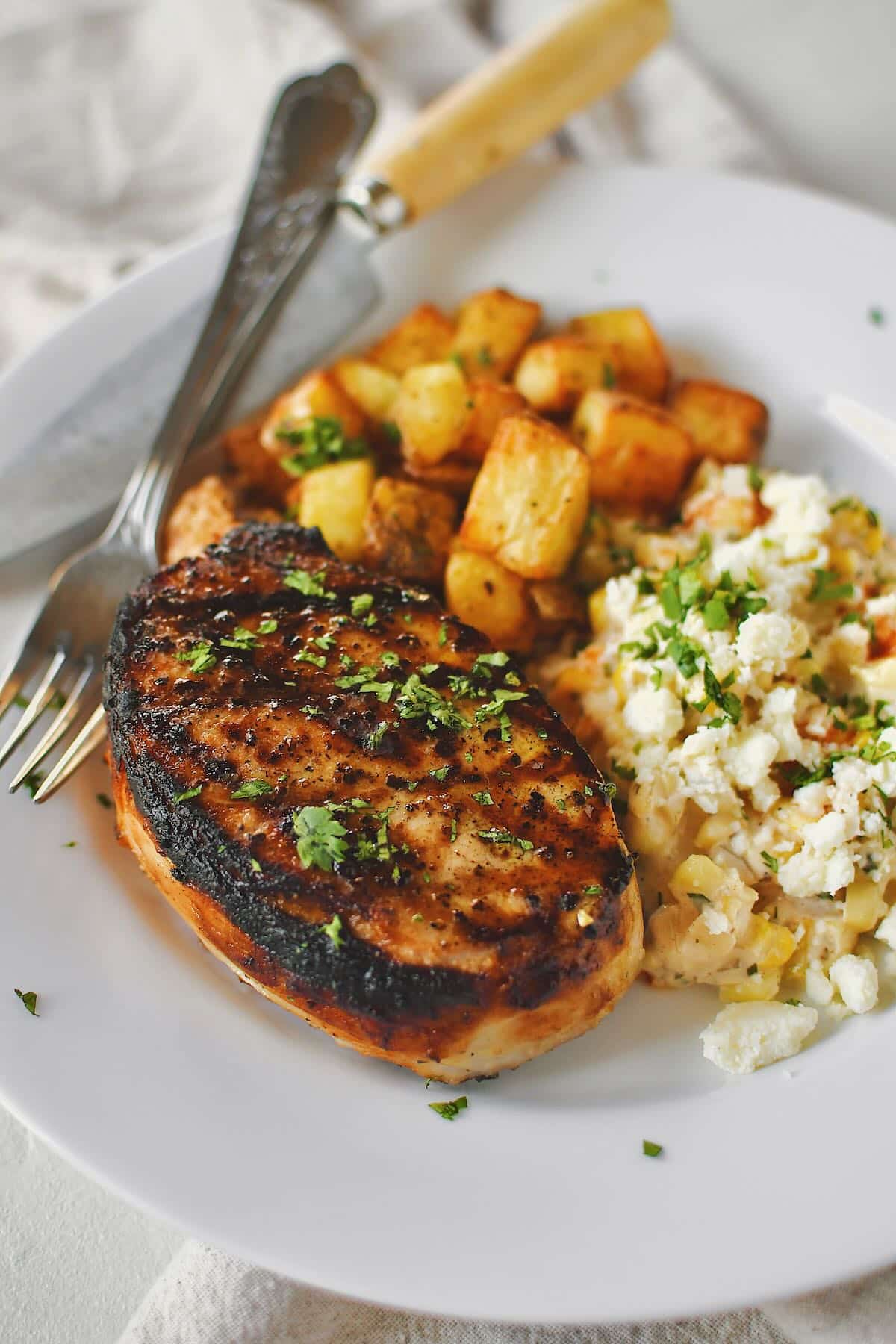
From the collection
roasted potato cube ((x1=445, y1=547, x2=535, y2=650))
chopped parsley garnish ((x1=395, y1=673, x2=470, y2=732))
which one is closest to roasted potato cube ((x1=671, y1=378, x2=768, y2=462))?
roasted potato cube ((x1=445, y1=547, x2=535, y2=650))

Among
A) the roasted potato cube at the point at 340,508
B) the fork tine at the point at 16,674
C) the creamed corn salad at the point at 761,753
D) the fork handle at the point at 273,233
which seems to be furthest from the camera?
the fork handle at the point at 273,233

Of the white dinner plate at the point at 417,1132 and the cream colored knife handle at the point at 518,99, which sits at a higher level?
the cream colored knife handle at the point at 518,99

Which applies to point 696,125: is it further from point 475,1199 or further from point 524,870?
point 475,1199

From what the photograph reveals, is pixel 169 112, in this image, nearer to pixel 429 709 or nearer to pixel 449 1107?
pixel 429 709

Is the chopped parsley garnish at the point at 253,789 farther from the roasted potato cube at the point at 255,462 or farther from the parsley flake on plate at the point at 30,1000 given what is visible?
the roasted potato cube at the point at 255,462

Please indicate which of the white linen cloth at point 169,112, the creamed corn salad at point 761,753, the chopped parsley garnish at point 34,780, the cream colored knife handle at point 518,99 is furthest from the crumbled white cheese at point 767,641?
the white linen cloth at point 169,112

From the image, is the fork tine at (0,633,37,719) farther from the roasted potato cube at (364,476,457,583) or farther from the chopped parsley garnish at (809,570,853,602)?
the chopped parsley garnish at (809,570,853,602)

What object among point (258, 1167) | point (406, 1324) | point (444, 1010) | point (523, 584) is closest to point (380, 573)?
point (523, 584)
